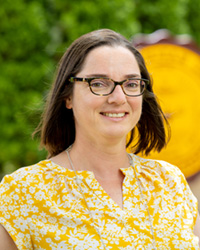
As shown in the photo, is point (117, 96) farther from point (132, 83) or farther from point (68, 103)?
point (68, 103)

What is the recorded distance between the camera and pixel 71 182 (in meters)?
2.16

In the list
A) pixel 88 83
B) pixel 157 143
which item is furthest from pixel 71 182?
pixel 157 143

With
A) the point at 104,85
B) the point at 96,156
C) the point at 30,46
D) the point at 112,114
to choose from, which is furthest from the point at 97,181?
the point at 30,46

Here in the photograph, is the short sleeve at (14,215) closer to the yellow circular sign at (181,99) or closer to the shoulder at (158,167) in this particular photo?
the shoulder at (158,167)

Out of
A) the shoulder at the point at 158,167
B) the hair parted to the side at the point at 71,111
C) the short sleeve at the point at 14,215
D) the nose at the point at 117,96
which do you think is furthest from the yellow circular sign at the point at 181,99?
the short sleeve at the point at 14,215

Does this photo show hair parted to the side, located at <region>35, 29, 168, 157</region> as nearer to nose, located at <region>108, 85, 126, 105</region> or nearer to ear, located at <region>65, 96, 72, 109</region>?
ear, located at <region>65, 96, 72, 109</region>

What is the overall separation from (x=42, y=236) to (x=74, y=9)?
5908mm

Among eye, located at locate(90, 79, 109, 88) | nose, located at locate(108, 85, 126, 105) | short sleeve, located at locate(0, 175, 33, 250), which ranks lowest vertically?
short sleeve, located at locate(0, 175, 33, 250)

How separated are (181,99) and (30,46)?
3070 mm

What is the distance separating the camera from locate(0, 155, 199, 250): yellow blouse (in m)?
1.99

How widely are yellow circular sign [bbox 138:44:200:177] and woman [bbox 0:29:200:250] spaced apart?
289cm

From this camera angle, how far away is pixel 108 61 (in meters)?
2.11

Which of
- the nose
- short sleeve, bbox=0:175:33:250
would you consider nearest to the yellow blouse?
short sleeve, bbox=0:175:33:250

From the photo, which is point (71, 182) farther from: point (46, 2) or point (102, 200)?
point (46, 2)
